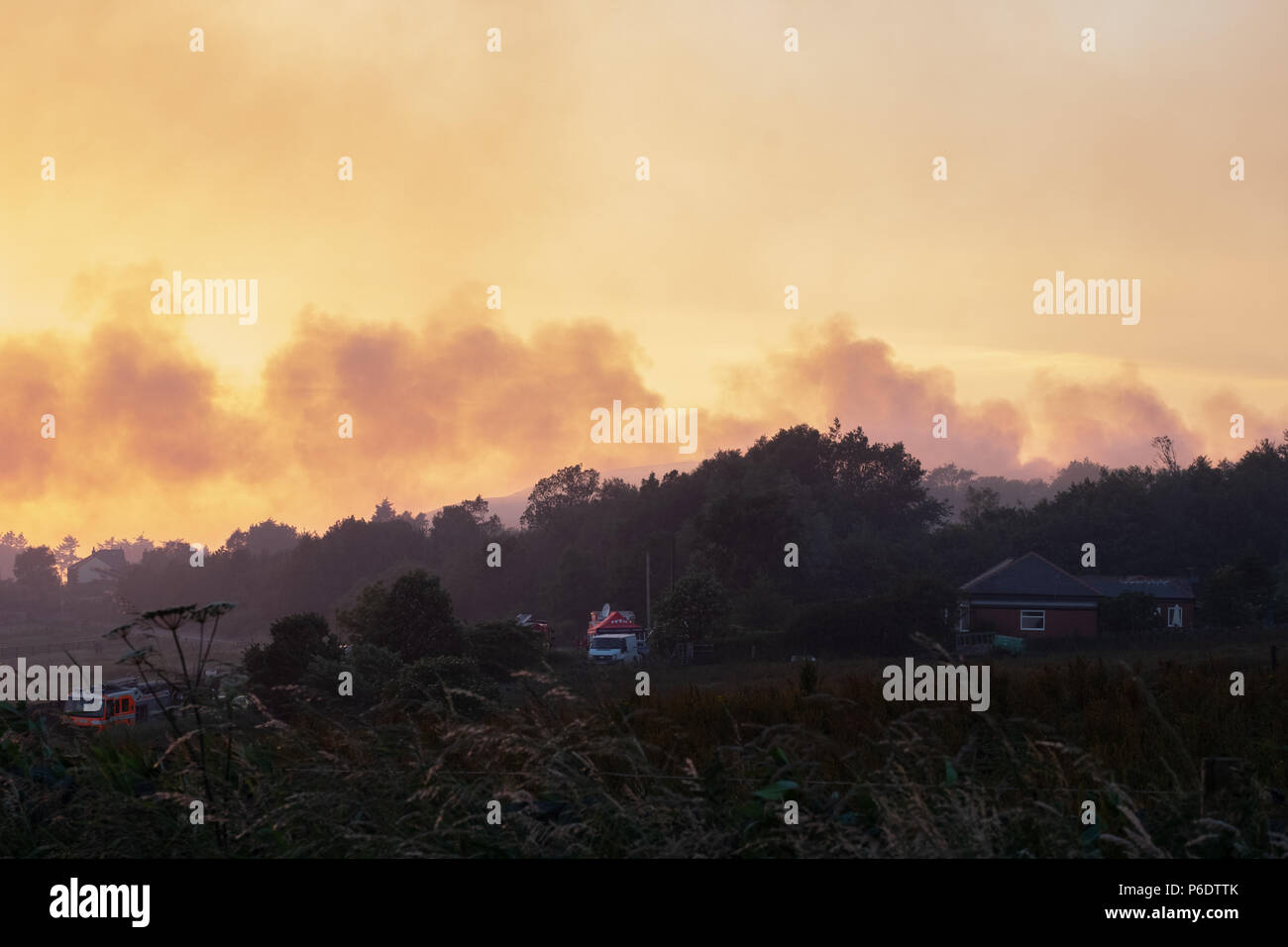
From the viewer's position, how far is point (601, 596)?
8500 centimetres

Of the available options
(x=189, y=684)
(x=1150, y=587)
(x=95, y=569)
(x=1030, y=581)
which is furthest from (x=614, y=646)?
(x=95, y=569)

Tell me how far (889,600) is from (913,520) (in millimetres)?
44432

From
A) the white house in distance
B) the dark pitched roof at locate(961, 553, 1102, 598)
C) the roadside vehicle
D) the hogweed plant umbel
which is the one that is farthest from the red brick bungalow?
the white house in distance

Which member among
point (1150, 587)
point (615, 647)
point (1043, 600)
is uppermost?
point (1150, 587)

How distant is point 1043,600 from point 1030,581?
134cm

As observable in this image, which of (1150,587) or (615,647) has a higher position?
(1150,587)

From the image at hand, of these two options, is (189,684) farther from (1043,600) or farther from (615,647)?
(1043,600)

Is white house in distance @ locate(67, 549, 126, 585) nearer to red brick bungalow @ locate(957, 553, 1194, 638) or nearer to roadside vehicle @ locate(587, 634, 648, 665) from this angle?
roadside vehicle @ locate(587, 634, 648, 665)

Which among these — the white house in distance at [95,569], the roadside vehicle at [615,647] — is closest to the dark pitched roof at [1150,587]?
the roadside vehicle at [615,647]

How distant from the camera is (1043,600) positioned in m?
58.4

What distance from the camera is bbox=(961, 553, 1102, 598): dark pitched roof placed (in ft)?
190

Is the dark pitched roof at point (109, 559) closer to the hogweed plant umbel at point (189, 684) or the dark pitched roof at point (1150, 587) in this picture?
the dark pitched roof at point (1150, 587)

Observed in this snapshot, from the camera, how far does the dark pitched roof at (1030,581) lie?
190ft
